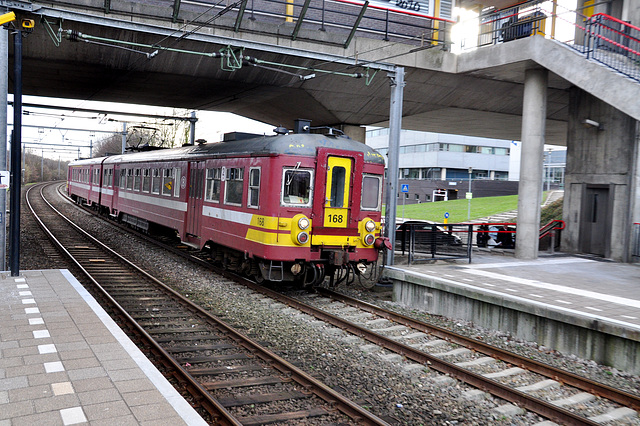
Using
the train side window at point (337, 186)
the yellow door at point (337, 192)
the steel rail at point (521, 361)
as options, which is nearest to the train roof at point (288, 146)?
the yellow door at point (337, 192)

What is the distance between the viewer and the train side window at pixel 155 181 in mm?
18844

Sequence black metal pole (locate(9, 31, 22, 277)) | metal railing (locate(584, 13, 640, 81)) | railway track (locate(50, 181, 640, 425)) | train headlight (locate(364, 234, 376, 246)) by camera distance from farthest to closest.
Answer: metal railing (locate(584, 13, 640, 81)) < train headlight (locate(364, 234, 376, 246)) < black metal pole (locate(9, 31, 22, 277)) < railway track (locate(50, 181, 640, 425))

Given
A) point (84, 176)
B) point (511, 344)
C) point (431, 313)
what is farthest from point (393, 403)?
point (84, 176)

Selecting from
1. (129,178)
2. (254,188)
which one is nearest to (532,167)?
(254,188)

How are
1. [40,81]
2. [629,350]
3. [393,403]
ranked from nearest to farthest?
[393,403] → [629,350] → [40,81]

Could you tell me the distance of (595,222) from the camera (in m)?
16.4

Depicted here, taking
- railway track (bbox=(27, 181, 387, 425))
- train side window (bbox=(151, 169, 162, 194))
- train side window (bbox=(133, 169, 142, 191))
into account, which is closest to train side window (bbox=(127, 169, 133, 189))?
train side window (bbox=(133, 169, 142, 191))

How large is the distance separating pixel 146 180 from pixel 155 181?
144 cm

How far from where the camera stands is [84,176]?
34781 millimetres

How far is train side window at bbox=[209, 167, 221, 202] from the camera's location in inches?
533

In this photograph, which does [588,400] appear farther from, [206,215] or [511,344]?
[206,215]

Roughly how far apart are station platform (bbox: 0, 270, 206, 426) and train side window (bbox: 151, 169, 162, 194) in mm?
10218

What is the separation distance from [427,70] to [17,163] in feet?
38.1

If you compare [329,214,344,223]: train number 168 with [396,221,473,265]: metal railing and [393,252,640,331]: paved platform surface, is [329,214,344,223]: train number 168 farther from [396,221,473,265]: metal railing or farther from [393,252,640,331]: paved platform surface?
[396,221,473,265]: metal railing
